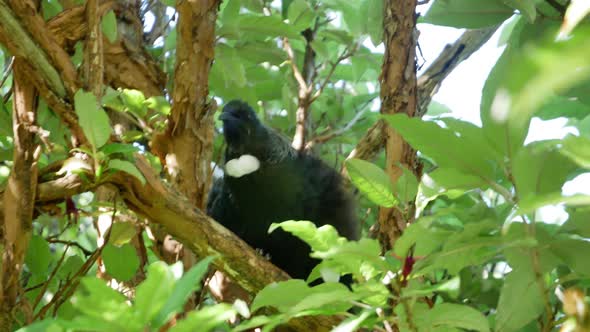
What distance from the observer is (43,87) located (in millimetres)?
1318

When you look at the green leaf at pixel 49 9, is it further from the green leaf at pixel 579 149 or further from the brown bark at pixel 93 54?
the green leaf at pixel 579 149

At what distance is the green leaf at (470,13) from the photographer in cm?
140

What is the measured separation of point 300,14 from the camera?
2018 millimetres

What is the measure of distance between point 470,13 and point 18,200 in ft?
3.01

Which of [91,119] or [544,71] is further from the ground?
[544,71]

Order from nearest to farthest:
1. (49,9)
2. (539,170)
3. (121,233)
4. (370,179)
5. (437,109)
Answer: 1. (539,170)
2. (370,179)
3. (121,233)
4. (49,9)
5. (437,109)

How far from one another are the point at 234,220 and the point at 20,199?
1.01 meters

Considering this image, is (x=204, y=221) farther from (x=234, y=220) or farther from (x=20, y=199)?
(x=234, y=220)

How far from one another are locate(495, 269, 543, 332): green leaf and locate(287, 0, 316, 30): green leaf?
4.00 ft

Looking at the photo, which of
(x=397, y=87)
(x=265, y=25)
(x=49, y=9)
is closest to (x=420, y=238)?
(x=397, y=87)

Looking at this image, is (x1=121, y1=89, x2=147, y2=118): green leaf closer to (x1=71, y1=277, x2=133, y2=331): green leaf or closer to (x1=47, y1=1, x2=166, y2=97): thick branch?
(x1=47, y1=1, x2=166, y2=97): thick branch

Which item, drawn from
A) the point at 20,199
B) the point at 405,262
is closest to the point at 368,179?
the point at 405,262

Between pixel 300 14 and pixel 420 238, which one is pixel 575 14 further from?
pixel 300 14

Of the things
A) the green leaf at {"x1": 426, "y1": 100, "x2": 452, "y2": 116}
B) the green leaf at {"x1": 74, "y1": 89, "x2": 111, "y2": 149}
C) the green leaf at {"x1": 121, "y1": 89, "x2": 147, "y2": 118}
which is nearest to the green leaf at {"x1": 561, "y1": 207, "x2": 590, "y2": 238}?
A: the green leaf at {"x1": 74, "y1": 89, "x2": 111, "y2": 149}
